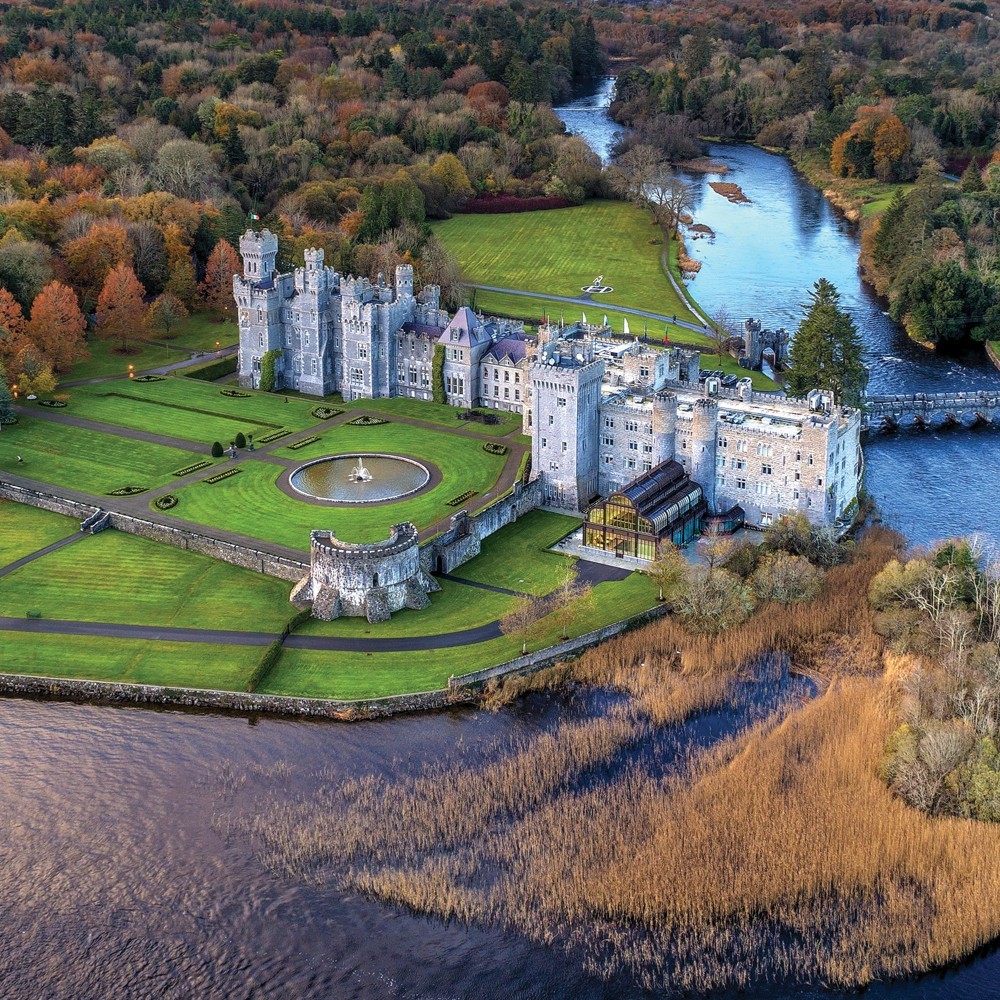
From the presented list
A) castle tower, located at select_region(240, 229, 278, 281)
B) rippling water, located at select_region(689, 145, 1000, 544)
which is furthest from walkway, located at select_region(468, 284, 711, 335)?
castle tower, located at select_region(240, 229, 278, 281)

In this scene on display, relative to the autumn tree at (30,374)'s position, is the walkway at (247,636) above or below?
below

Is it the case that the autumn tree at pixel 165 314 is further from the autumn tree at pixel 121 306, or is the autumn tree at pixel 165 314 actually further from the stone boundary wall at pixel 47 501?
the stone boundary wall at pixel 47 501

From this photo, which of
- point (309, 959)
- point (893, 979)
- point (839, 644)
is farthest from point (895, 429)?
point (309, 959)

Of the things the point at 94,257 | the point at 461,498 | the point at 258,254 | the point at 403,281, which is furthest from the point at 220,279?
the point at 461,498

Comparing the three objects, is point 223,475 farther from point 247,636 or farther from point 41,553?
point 247,636

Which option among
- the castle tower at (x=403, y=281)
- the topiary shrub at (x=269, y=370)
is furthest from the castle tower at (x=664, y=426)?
the topiary shrub at (x=269, y=370)

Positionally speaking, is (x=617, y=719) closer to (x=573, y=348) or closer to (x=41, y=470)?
(x=573, y=348)
